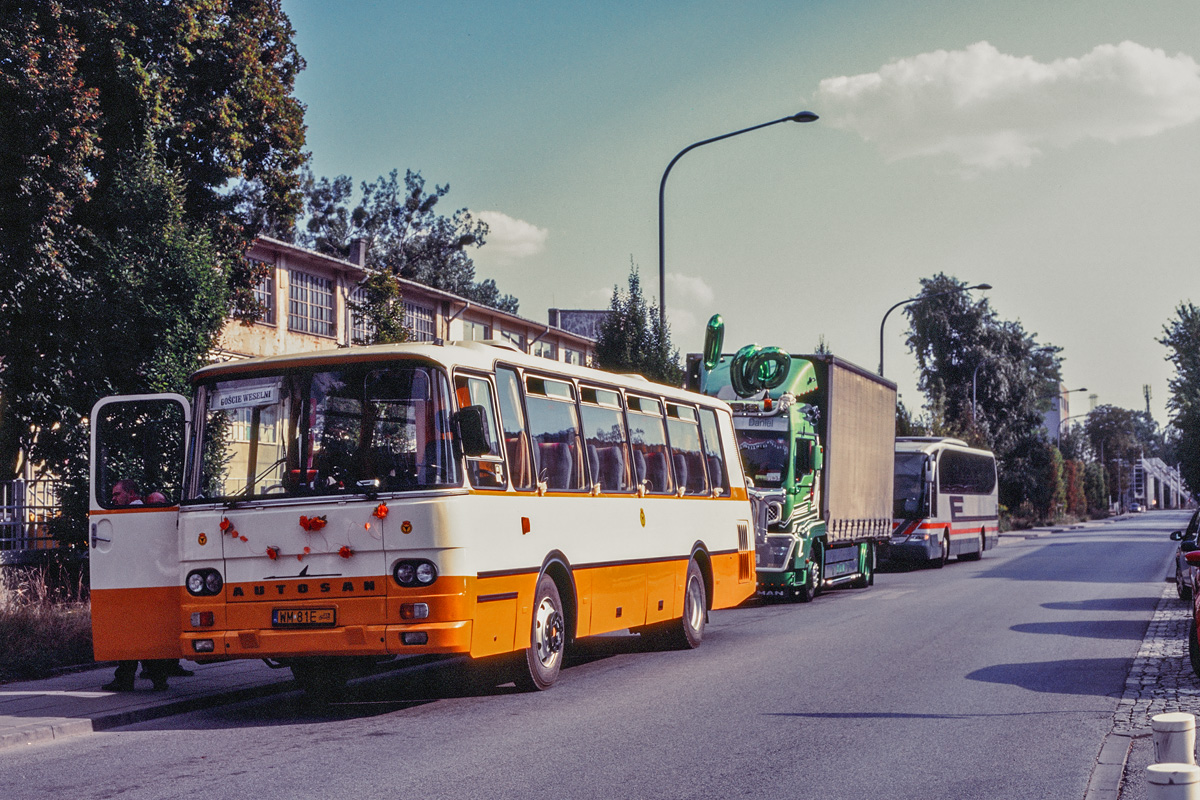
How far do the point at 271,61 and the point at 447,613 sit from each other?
16941 millimetres

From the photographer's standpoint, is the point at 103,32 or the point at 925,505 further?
the point at 925,505

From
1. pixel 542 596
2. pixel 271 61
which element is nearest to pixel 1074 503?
pixel 271 61

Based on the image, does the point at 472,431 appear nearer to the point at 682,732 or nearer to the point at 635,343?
the point at 682,732

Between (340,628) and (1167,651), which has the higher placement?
(340,628)

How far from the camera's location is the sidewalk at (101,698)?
9.54m

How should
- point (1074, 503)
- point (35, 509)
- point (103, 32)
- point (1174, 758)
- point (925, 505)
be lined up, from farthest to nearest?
point (1074, 503) < point (925, 505) < point (103, 32) < point (35, 509) < point (1174, 758)

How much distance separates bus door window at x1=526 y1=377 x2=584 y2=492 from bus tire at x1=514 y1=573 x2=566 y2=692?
3.14 feet

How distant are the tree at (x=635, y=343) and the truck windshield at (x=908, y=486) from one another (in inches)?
461

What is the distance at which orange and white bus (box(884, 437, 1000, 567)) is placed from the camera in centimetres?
3481

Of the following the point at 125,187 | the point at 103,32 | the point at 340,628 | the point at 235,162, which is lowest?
the point at 340,628

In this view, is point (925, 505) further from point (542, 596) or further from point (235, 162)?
point (542, 596)

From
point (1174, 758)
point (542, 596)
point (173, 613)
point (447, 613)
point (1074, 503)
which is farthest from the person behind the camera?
point (1074, 503)

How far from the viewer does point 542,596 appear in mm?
11375

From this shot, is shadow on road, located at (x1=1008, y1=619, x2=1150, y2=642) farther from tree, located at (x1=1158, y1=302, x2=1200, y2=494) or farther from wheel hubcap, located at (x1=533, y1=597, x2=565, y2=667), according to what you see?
tree, located at (x1=1158, y1=302, x2=1200, y2=494)
